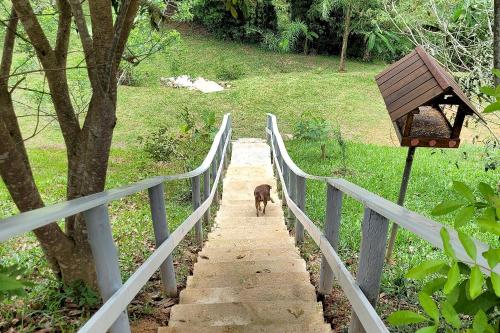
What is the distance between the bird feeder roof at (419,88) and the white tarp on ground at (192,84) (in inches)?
691

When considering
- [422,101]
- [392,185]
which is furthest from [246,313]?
[392,185]

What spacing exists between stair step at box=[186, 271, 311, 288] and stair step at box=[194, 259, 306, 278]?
0.06 m

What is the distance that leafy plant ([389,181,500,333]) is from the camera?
0.78 metres

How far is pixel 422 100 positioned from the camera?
3605 millimetres

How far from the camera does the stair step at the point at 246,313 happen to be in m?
2.95

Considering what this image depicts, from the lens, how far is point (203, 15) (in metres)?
31.3

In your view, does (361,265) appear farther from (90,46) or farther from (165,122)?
(165,122)

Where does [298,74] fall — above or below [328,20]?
below

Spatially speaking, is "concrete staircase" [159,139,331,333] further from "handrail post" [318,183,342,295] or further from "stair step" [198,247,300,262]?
"handrail post" [318,183,342,295]

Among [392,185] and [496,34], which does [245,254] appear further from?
[392,185]

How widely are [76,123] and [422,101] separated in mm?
2870

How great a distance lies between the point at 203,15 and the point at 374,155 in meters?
23.0

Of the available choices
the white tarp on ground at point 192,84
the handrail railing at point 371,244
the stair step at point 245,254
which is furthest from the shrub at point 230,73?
the handrail railing at point 371,244

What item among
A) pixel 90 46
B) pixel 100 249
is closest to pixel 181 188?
pixel 90 46
